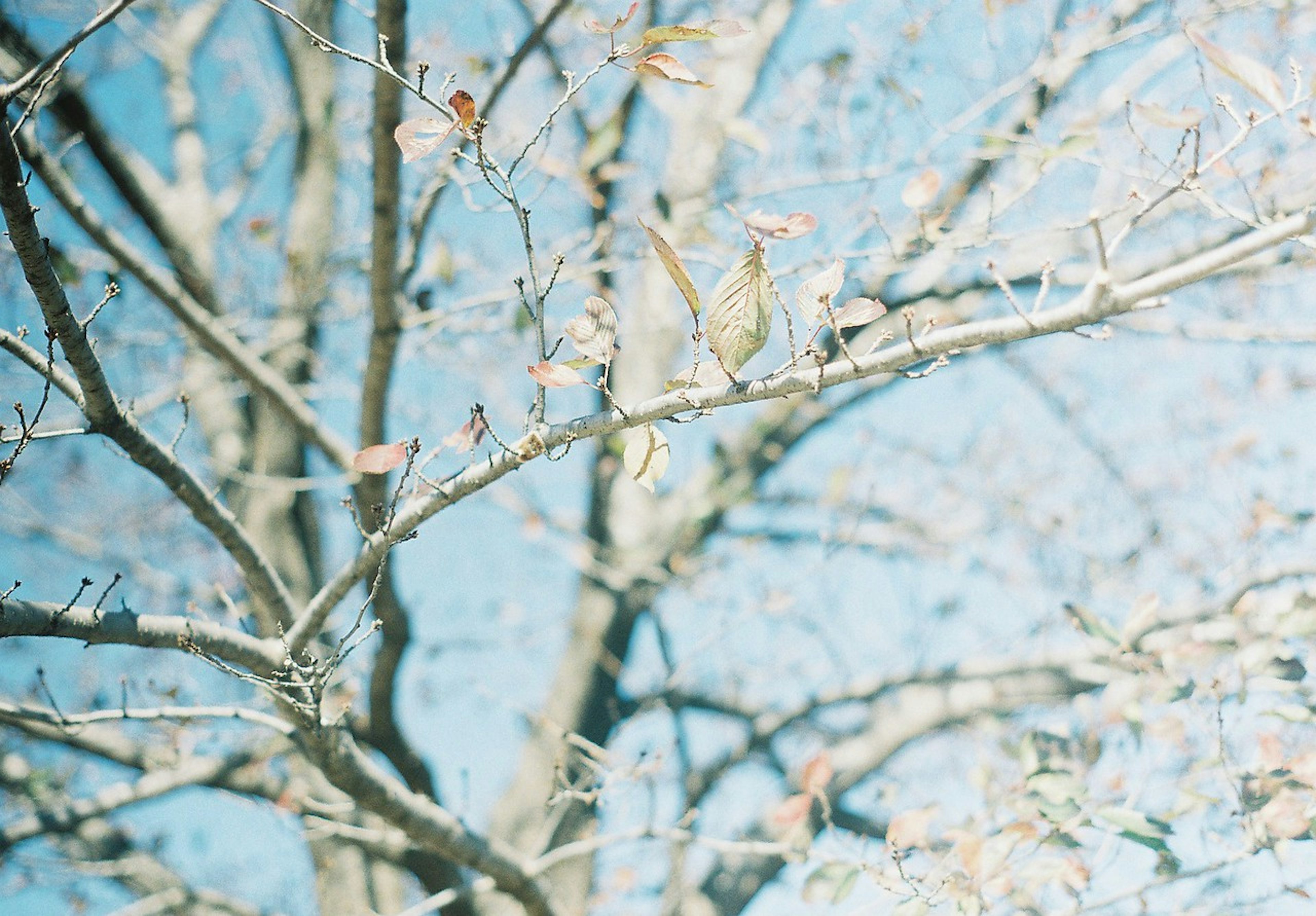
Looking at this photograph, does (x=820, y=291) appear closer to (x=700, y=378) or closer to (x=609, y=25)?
(x=700, y=378)

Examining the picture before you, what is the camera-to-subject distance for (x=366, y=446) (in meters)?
2.05

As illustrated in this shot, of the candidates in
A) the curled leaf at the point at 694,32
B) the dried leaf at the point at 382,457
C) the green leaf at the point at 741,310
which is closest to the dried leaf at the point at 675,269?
the green leaf at the point at 741,310

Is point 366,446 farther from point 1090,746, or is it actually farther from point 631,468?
point 1090,746

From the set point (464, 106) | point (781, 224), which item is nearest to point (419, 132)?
point (464, 106)

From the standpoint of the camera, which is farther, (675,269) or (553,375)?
(553,375)

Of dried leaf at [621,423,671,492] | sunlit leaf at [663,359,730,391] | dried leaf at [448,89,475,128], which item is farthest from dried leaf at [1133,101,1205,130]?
dried leaf at [448,89,475,128]

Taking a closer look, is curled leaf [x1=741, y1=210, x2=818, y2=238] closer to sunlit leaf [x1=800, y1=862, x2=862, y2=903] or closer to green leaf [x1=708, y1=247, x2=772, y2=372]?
green leaf [x1=708, y1=247, x2=772, y2=372]

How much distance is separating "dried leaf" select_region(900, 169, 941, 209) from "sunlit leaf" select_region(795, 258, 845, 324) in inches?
26.8

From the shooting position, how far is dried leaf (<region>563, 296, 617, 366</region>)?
990mm

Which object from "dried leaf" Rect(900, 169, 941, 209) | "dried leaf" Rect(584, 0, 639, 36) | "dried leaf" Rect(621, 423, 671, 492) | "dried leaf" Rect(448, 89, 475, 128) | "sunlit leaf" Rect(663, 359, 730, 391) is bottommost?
"dried leaf" Rect(621, 423, 671, 492)

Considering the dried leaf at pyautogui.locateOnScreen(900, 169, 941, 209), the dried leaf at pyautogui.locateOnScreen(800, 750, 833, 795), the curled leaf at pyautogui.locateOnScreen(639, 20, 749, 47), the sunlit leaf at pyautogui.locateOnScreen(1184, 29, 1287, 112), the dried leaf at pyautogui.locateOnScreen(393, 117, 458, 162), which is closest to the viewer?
the sunlit leaf at pyautogui.locateOnScreen(1184, 29, 1287, 112)

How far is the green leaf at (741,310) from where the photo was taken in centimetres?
90

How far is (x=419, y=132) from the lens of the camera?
1.06 meters

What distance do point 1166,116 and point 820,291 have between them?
1.92 ft
